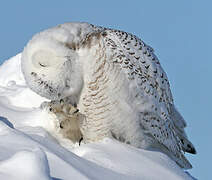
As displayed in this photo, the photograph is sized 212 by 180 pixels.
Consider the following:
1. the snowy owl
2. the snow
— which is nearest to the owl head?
the snowy owl

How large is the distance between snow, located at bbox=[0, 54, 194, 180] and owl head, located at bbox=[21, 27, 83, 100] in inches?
13.1

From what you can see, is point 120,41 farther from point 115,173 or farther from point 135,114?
point 115,173

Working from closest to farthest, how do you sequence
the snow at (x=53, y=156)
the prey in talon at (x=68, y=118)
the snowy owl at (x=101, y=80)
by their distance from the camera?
the snow at (x=53, y=156) → the snowy owl at (x=101, y=80) → the prey in talon at (x=68, y=118)

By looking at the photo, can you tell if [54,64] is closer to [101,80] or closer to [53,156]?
[101,80]

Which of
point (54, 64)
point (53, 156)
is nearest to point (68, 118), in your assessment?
point (54, 64)

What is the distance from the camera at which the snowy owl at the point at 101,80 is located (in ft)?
12.8

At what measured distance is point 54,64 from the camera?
12.9ft

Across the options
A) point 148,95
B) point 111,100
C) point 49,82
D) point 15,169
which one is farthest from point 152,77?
point 15,169

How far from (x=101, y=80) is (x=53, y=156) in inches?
60.2

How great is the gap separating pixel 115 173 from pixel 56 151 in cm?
37

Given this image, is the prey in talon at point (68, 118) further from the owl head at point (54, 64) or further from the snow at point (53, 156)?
the owl head at point (54, 64)

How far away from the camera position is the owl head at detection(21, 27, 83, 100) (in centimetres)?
391

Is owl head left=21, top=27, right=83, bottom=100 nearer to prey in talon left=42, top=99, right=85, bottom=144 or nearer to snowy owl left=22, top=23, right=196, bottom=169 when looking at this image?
snowy owl left=22, top=23, right=196, bottom=169

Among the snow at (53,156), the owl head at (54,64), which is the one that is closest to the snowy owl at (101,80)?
the owl head at (54,64)
